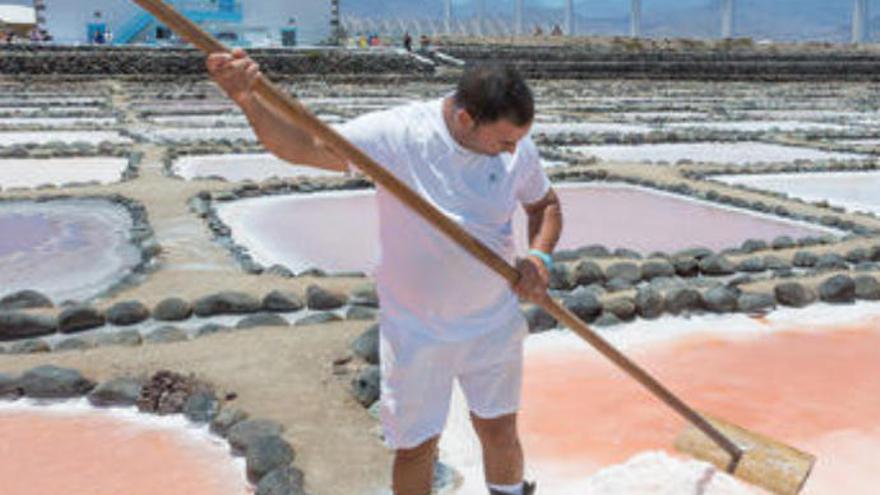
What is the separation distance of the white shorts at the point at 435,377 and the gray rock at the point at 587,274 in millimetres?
3353

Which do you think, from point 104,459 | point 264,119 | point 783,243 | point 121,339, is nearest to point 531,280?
point 264,119

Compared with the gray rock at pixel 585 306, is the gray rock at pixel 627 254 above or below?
below

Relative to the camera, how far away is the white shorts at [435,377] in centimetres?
255

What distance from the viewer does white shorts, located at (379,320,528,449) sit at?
2.55 metres

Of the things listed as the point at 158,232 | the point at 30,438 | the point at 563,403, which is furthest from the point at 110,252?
the point at 563,403

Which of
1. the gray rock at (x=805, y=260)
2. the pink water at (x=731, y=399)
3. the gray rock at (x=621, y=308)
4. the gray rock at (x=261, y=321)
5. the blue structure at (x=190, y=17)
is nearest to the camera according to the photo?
the pink water at (x=731, y=399)

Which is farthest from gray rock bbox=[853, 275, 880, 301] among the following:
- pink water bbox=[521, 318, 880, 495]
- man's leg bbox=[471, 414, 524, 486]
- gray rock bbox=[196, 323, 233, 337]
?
man's leg bbox=[471, 414, 524, 486]

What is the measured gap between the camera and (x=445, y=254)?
8.41ft

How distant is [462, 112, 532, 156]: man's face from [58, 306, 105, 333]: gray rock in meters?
3.21

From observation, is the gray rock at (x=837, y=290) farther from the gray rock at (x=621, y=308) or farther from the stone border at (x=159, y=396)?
the stone border at (x=159, y=396)

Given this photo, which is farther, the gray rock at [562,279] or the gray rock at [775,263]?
the gray rock at [775,263]

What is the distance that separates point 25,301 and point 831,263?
187 inches

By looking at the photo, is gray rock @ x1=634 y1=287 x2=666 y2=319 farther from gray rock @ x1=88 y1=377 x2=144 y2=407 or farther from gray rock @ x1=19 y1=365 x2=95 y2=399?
gray rock @ x1=19 y1=365 x2=95 y2=399

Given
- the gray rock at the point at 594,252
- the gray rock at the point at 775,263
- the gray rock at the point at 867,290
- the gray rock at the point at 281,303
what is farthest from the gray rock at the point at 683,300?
the gray rock at the point at 281,303
